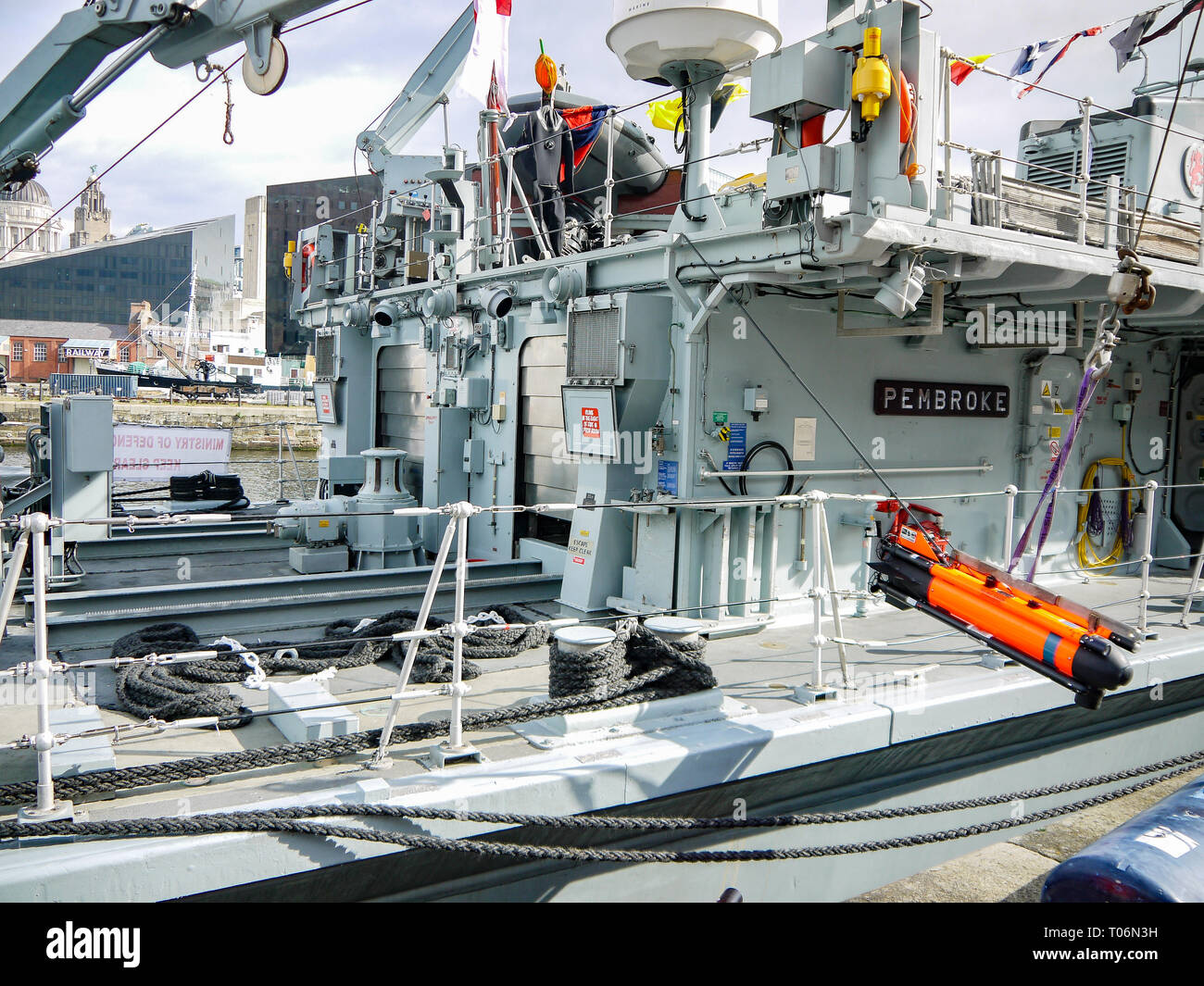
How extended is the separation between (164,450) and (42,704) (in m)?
10.4

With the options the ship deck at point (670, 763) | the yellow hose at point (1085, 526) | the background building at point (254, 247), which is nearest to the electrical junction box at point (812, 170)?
the ship deck at point (670, 763)

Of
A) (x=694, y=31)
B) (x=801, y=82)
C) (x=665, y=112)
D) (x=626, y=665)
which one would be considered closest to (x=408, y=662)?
(x=626, y=665)

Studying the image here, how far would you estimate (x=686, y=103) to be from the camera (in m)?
6.12

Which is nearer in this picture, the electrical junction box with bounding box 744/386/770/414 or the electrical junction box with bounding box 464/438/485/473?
the electrical junction box with bounding box 744/386/770/414

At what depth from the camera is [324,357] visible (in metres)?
11.5

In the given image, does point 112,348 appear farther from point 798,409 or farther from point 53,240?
point 798,409

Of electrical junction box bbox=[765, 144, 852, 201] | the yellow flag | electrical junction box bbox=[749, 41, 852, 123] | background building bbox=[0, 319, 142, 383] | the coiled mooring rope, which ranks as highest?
background building bbox=[0, 319, 142, 383]

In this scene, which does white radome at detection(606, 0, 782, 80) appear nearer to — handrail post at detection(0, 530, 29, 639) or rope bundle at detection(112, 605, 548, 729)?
rope bundle at detection(112, 605, 548, 729)

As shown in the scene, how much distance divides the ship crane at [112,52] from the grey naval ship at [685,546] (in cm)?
2

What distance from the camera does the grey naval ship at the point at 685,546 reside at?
11.8ft

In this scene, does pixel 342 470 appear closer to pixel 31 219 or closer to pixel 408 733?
pixel 408 733

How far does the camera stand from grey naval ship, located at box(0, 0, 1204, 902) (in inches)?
141

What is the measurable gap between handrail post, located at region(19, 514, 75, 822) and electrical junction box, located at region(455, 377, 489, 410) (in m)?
5.47

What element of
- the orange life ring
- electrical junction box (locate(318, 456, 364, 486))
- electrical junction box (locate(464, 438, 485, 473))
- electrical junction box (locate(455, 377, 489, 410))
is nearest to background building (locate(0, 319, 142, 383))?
electrical junction box (locate(318, 456, 364, 486))
